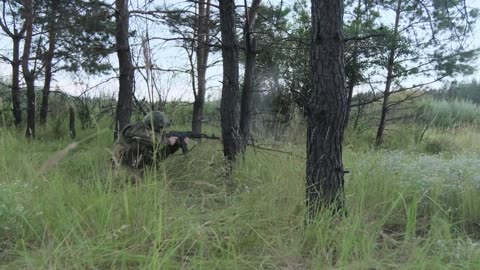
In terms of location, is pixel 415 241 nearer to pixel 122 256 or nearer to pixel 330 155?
pixel 330 155

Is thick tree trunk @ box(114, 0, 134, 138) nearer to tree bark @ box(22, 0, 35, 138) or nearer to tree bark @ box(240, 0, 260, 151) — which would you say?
tree bark @ box(240, 0, 260, 151)

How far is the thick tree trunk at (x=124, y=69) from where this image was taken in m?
6.63

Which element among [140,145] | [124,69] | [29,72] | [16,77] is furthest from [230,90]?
[16,77]

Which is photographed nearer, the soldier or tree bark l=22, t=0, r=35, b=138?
the soldier

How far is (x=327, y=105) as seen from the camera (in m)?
2.99

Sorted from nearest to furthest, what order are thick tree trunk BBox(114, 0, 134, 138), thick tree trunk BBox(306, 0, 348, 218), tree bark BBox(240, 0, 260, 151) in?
thick tree trunk BBox(306, 0, 348, 218) < tree bark BBox(240, 0, 260, 151) < thick tree trunk BBox(114, 0, 134, 138)

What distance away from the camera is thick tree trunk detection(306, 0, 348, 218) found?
2969 millimetres

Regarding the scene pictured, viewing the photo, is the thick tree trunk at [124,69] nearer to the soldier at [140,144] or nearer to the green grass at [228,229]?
the soldier at [140,144]

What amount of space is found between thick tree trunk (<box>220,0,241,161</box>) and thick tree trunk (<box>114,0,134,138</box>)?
223 centimetres

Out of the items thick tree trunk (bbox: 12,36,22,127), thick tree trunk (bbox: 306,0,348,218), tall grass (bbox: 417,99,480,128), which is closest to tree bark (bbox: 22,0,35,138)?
thick tree trunk (bbox: 12,36,22,127)

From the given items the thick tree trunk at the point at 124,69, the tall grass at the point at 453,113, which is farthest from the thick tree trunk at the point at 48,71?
the tall grass at the point at 453,113

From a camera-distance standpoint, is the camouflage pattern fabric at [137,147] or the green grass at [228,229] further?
the camouflage pattern fabric at [137,147]

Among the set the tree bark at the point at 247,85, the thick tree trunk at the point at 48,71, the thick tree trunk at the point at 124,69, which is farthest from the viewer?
the thick tree trunk at the point at 48,71

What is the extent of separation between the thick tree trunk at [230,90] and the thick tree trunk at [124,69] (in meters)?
2.23
